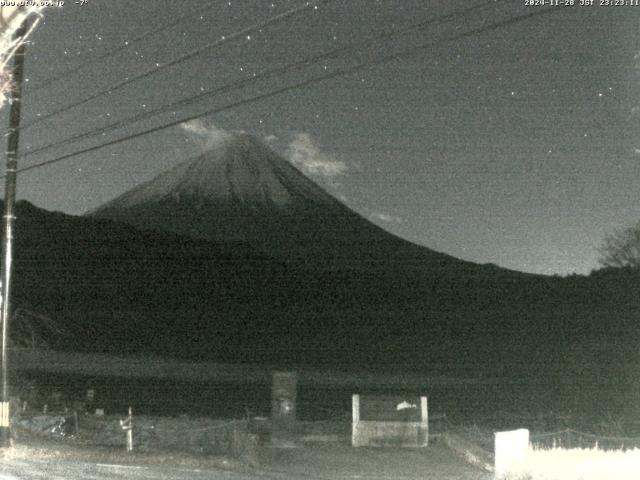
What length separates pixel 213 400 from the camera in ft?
143

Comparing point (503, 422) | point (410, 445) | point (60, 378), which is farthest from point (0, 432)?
point (60, 378)

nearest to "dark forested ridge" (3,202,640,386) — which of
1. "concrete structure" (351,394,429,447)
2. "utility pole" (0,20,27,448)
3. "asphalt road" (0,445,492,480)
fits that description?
"utility pole" (0,20,27,448)

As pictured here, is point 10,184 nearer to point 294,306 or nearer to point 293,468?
point 293,468

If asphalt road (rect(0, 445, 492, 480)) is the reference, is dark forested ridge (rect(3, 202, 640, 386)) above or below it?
above

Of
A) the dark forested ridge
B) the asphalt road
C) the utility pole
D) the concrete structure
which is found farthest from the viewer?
the dark forested ridge

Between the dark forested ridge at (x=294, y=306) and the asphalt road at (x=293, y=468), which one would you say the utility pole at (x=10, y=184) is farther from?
the dark forested ridge at (x=294, y=306)

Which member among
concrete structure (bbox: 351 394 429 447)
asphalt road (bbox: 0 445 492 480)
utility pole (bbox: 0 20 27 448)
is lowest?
→ asphalt road (bbox: 0 445 492 480)

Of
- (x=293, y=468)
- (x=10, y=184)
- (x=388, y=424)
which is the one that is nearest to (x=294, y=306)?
(x=388, y=424)

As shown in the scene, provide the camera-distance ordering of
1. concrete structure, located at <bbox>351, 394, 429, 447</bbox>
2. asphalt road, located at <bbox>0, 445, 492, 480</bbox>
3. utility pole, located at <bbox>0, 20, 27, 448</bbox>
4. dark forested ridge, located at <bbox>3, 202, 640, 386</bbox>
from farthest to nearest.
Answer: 1. dark forested ridge, located at <bbox>3, 202, 640, 386</bbox>
2. concrete structure, located at <bbox>351, 394, 429, 447</bbox>
3. utility pole, located at <bbox>0, 20, 27, 448</bbox>
4. asphalt road, located at <bbox>0, 445, 492, 480</bbox>

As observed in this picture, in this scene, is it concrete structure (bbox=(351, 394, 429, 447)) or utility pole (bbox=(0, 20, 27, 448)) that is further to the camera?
concrete structure (bbox=(351, 394, 429, 447))

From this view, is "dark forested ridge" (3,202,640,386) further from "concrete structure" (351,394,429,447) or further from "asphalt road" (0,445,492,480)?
"asphalt road" (0,445,492,480)

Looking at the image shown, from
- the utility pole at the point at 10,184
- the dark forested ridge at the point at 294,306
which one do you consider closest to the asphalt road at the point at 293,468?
the utility pole at the point at 10,184

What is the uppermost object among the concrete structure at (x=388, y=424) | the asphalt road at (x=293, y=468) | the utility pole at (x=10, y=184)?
the utility pole at (x=10, y=184)

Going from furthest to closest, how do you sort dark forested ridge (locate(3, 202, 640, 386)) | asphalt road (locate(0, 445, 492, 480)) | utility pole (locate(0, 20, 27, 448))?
dark forested ridge (locate(3, 202, 640, 386)), utility pole (locate(0, 20, 27, 448)), asphalt road (locate(0, 445, 492, 480))
